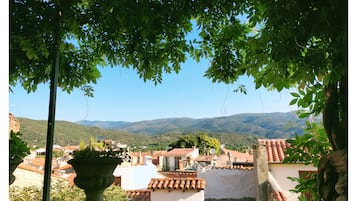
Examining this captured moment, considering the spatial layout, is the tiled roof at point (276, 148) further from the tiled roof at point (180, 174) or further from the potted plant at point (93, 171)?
the potted plant at point (93, 171)

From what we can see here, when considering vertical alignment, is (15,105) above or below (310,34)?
below

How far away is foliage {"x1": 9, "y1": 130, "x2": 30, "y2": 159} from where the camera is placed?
1081 millimetres

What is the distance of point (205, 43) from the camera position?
1482mm

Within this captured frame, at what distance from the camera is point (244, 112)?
4.51 ft

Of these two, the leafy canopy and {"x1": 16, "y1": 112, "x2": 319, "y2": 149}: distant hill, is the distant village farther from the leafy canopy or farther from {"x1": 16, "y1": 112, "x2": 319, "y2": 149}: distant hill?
the leafy canopy

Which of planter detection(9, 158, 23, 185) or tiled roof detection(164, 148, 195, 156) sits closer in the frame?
planter detection(9, 158, 23, 185)

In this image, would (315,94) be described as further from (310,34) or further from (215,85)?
(215,85)

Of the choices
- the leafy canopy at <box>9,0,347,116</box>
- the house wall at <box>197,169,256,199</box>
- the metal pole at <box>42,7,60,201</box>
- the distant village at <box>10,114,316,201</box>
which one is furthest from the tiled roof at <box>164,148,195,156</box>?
the metal pole at <box>42,7,60,201</box>

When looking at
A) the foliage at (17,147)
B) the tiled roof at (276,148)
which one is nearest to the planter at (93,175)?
the foliage at (17,147)

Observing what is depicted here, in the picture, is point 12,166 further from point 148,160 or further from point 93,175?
point 148,160

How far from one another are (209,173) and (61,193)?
62cm

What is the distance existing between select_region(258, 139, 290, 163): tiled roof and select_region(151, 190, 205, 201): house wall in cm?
33
